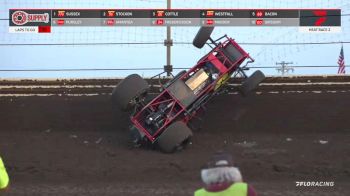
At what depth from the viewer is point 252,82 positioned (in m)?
14.3

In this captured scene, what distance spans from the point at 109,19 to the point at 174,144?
545 centimetres

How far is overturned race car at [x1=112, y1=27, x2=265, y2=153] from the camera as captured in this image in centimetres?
1312

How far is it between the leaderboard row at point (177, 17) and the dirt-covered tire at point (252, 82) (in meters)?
2.65

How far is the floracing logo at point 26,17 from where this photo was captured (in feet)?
54.1

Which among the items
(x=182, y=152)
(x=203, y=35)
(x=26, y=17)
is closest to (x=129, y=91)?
(x=182, y=152)

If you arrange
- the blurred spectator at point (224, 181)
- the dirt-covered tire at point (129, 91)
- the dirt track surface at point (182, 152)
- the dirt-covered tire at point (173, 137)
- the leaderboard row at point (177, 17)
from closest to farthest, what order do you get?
the blurred spectator at point (224, 181) < the dirt track surface at point (182, 152) < the dirt-covered tire at point (173, 137) < the dirt-covered tire at point (129, 91) < the leaderboard row at point (177, 17)

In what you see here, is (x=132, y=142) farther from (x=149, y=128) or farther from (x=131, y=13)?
(x=131, y=13)

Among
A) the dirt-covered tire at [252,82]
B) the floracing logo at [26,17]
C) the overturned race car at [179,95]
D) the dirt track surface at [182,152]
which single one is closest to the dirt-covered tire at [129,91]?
the overturned race car at [179,95]

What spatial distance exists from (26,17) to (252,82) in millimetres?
6938

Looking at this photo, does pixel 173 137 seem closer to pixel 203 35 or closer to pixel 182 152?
pixel 182 152

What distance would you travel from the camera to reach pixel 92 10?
1655 centimetres
